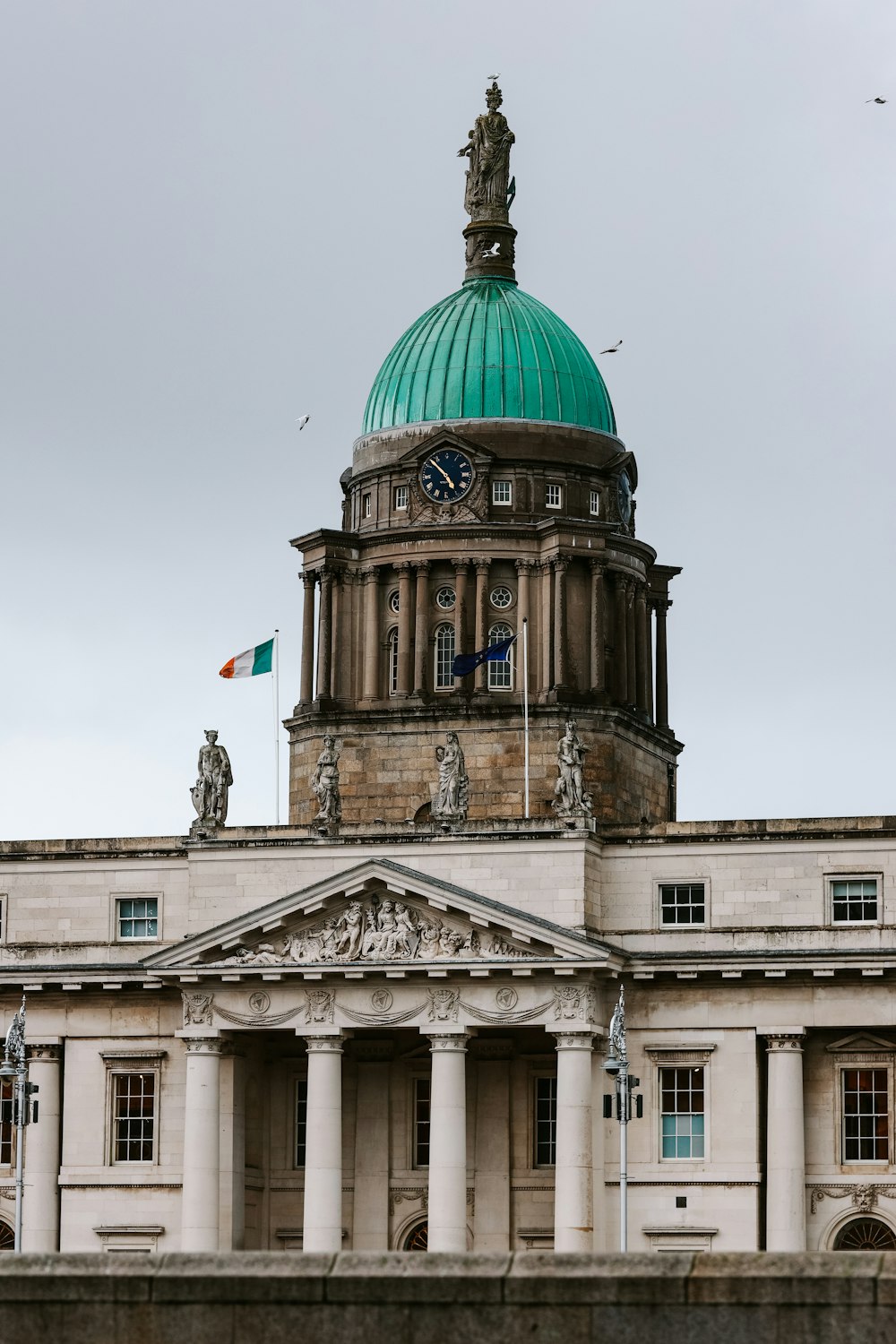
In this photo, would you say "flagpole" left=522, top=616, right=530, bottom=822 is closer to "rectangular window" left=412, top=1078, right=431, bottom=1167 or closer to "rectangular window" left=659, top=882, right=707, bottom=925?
"rectangular window" left=659, top=882, right=707, bottom=925

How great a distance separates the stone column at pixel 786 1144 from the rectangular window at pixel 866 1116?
1341 millimetres

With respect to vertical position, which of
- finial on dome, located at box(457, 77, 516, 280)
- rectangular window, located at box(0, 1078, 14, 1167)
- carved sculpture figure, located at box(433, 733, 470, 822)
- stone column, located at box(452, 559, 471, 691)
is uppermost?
finial on dome, located at box(457, 77, 516, 280)

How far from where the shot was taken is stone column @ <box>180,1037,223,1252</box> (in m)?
76.9

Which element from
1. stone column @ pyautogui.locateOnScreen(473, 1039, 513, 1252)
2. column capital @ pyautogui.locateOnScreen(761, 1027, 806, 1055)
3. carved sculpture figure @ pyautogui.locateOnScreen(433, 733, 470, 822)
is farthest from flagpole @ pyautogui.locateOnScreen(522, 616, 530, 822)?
column capital @ pyautogui.locateOnScreen(761, 1027, 806, 1055)

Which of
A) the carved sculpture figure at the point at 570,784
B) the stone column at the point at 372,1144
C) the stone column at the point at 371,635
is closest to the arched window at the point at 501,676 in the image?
the stone column at the point at 371,635

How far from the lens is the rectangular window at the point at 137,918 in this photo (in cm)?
8238

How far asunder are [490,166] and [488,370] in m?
7.85

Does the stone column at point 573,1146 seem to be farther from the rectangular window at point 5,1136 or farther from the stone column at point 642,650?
the stone column at point 642,650

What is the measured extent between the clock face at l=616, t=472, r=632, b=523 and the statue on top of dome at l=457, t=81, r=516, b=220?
9.98 m

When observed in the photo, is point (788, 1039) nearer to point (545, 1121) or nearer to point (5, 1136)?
point (545, 1121)

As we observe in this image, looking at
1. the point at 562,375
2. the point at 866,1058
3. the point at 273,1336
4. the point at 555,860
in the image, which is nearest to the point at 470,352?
the point at 562,375

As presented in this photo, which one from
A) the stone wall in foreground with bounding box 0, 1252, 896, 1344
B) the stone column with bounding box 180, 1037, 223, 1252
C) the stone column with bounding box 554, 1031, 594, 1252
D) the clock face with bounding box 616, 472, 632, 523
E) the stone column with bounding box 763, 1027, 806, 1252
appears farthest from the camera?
the clock face with bounding box 616, 472, 632, 523

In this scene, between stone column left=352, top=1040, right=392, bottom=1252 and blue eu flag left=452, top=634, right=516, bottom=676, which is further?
blue eu flag left=452, top=634, right=516, bottom=676

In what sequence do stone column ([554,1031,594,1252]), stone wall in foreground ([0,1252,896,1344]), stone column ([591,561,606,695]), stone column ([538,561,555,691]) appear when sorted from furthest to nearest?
stone column ([538,561,555,691]) → stone column ([591,561,606,695]) → stone column ([554,1031,594,1252]) → stone wall in foreground ([0,1252,896,1344])
